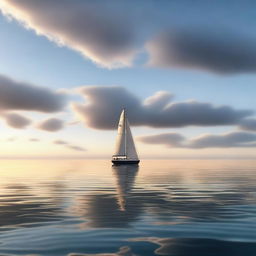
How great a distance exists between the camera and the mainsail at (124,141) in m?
126

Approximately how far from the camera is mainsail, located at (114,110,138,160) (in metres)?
126

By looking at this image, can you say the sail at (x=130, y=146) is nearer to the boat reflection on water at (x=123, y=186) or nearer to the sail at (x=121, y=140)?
the sail at (x=121, y=140)

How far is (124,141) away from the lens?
416 feet

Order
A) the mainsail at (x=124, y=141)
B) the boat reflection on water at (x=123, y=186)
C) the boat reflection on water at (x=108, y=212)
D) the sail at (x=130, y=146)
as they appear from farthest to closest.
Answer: the mainsail at (x=124, y=141), the sail at (x=130, y=146), the boat reflection on water at (x=123, y=186), the boat reflection on water at (x=108, y=212)

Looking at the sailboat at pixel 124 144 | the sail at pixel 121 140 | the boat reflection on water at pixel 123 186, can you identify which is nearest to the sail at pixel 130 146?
the sailboat at pixel 124 144

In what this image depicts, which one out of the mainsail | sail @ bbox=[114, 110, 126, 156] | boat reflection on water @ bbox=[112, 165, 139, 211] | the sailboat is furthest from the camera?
sail @ bbox=[114, 110, 126, 156]

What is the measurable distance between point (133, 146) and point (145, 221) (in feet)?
338

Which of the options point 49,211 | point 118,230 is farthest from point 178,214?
point 49,211

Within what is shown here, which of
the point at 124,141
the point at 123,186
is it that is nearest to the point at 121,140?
the point at 124,141

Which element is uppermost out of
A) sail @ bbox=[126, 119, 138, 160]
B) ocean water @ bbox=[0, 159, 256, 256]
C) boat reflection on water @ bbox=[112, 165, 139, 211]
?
sail @ bbox=[126, 119, 138, 160]

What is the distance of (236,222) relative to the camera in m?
23.1

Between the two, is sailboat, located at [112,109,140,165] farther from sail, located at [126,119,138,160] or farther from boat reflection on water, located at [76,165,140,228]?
boat reflection on water, located at [76,165,140,228]

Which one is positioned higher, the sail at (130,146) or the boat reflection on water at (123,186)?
the sail at (130,146)

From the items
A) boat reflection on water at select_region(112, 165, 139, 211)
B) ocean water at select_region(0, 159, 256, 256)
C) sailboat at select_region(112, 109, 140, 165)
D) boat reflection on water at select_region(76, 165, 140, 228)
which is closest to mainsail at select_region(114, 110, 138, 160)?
sailboat at select_region(112, 109, 140, 165)
